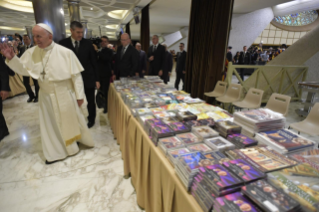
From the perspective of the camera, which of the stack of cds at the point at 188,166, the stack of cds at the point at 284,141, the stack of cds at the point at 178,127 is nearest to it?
the stack of cds at the point at 188,166

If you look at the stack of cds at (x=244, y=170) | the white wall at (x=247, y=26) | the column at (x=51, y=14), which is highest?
the white wall at (x=247, y=26)

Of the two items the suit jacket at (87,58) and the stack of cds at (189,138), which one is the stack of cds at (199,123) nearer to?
the stack of cds at (189,138)

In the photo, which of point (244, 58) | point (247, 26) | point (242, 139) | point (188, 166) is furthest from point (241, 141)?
point (247, 26)

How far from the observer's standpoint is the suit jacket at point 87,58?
8.83 feet

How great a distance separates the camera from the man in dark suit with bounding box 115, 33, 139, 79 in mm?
3426

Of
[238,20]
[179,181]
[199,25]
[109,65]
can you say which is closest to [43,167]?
[179,181]

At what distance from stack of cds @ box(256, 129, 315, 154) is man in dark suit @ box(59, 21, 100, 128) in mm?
2644

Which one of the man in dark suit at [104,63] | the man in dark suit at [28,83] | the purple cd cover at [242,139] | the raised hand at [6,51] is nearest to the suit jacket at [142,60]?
the man in dark suit at [104,63]

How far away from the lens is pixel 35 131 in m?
3.31

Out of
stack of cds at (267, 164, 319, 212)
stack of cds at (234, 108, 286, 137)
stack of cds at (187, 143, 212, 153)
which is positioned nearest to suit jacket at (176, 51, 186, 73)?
stack of cds at (234, 108, 286, 137)

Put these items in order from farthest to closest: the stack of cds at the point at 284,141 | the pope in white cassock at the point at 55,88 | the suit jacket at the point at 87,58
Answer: the suit jacket at the point at 87,58 < the pope in white cassock at the point at 55,88 < the stack of cds at the point at 284,141

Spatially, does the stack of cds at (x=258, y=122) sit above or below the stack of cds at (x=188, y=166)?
above

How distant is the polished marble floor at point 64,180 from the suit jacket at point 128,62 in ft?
4.55

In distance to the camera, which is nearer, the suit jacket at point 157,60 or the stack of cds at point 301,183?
the stack of cds at point 301,183
